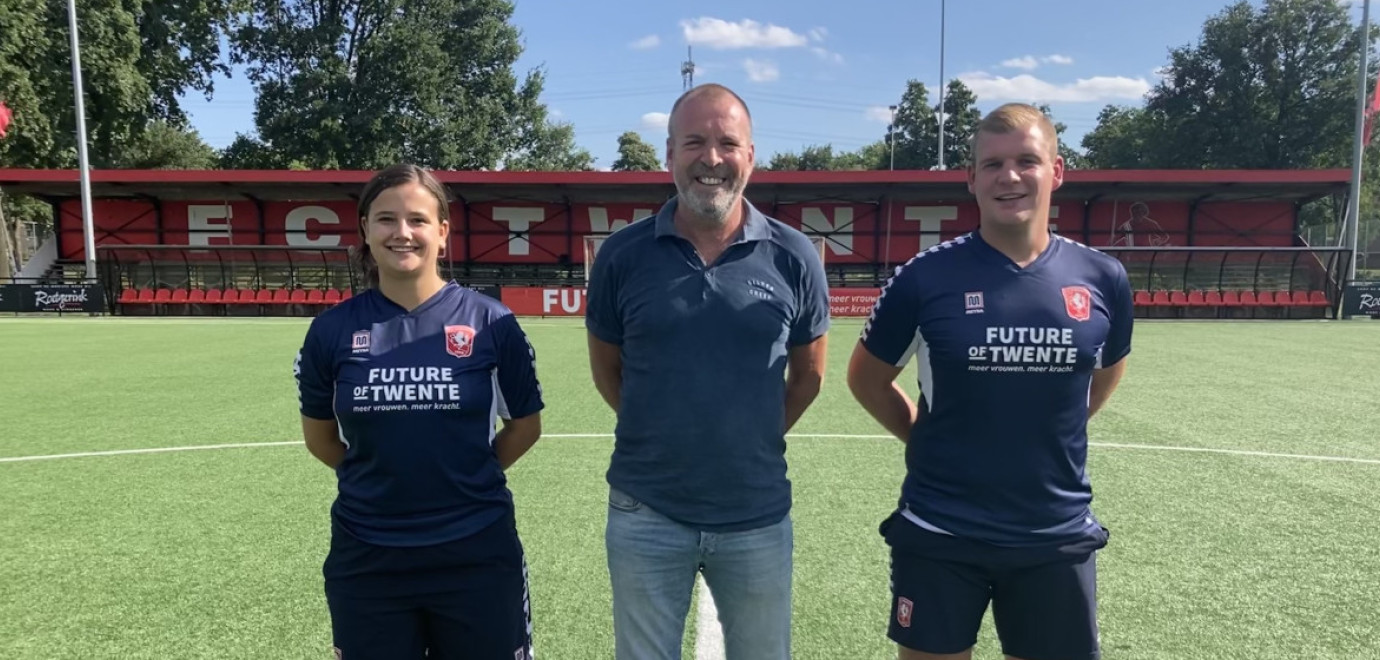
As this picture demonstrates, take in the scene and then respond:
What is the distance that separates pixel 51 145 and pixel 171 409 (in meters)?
28.3

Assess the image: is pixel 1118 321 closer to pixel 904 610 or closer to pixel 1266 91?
pixel 904 610

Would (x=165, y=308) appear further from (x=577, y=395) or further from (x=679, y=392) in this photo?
(x=679, y=392)

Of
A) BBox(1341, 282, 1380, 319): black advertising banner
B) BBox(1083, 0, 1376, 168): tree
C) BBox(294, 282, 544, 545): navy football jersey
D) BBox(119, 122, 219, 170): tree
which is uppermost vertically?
BBox(1083, 0, 1376, 168): tree

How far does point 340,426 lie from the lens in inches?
87.1

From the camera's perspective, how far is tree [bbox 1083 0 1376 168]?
146 ft

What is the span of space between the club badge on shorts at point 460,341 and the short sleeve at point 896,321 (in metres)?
1.17

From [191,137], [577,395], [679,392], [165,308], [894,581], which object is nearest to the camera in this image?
[679,392]

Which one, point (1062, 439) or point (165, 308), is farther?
point (165, 308)

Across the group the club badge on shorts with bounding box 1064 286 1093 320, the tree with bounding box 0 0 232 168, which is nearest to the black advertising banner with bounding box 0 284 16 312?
the tree with bounding box 0 0 232 168

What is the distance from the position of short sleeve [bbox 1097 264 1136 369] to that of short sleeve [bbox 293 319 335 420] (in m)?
2.18

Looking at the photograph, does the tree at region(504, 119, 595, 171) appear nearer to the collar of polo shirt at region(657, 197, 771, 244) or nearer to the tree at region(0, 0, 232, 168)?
the tree at region(0, 0, 232, 168)

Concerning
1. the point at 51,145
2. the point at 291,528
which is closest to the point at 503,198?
the point at 51,145

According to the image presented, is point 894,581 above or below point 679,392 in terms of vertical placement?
below

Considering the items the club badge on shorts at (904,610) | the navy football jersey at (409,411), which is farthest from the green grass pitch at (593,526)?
the navy football jersey at (409,411)
